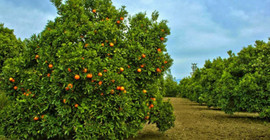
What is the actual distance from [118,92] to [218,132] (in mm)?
6822

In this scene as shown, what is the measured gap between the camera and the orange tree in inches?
217

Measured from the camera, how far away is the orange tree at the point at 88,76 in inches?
217

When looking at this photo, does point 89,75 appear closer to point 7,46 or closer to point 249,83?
point 249,83

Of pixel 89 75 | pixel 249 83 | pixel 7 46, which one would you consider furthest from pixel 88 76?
pixel 7 46

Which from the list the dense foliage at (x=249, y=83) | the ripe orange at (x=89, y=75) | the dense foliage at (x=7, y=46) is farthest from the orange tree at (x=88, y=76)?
the dense foliage at (x=7, y=46)

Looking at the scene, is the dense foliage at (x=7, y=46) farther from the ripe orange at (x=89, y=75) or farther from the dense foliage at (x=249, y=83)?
the dense foliage at (x=249, y=83)

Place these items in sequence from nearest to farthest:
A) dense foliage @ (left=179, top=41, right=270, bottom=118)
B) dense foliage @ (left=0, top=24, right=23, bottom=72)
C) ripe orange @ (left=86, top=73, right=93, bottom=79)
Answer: ripe orange @ (left=86, top=73, right=93, bottom=79) → dense foliage @ (left=179, top=41, right=270, bottom=118) → dense foliage @ (left=0, top=24, right=23, bottom=72)

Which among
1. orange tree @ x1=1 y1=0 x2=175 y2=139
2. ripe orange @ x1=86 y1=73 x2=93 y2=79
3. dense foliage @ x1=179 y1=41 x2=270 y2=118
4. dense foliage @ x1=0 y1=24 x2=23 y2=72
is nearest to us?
ripe orange @ x1=86 y1=73 x2=93 y2=79

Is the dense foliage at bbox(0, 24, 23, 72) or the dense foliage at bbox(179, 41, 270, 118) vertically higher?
the dense foliage at bbox(0, 24, 23, 72)

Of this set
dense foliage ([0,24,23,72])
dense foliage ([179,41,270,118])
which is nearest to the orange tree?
dense foliage ([179,41,270,118])

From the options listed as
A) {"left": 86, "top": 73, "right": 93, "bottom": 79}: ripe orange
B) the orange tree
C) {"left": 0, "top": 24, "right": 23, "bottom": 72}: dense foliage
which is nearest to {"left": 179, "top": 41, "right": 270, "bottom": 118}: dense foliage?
the orange tree

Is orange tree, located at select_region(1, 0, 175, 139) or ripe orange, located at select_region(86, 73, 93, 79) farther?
orange tree, located at select_region(1, 0, 175, 139)

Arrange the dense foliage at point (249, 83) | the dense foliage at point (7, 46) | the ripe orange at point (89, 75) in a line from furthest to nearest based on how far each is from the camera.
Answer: the dense foliage at point (7, 46)
the dense foliage at point (249, 83)
the ripe orange at point (89, 75)

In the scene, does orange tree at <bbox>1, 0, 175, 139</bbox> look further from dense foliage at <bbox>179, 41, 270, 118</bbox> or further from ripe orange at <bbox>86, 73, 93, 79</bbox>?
dense foliage at <bbox>179, 41, 270, 118</bbox>
